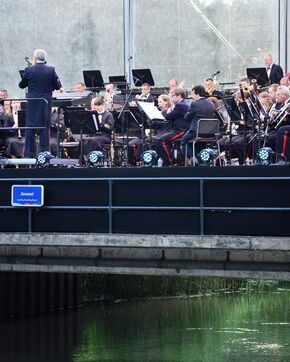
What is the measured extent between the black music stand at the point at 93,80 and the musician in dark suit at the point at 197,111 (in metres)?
5.23

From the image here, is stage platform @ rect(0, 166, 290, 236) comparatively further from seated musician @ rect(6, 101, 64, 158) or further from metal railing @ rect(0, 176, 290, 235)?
seated musician @ rect(6, 101, 64, 158)

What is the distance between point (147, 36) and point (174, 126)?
9609mm

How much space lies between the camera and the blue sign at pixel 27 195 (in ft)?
51.9

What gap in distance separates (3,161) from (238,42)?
9.92 m

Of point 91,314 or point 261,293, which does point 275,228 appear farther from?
point 261,293

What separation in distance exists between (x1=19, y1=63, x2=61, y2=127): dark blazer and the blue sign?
1.50 m

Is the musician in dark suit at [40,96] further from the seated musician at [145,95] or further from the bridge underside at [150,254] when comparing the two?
the seated musician at [145,95]

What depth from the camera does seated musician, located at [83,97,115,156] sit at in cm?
1745

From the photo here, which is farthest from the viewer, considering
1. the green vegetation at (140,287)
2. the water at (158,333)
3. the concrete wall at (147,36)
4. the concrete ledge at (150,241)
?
the green vegetation at (140,287)

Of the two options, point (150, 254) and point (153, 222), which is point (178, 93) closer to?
point (153, 222)

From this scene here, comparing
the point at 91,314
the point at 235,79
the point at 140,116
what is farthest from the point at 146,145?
the point at 91,314

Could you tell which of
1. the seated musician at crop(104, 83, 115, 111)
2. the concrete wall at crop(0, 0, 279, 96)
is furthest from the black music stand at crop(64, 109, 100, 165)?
the concrete wall at crop(0, 0, 279, 96)

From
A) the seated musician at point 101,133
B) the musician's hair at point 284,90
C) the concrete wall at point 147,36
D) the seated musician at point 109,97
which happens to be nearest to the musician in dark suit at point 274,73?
the seated musician at point 109,97

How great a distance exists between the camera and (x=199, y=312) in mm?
29078
